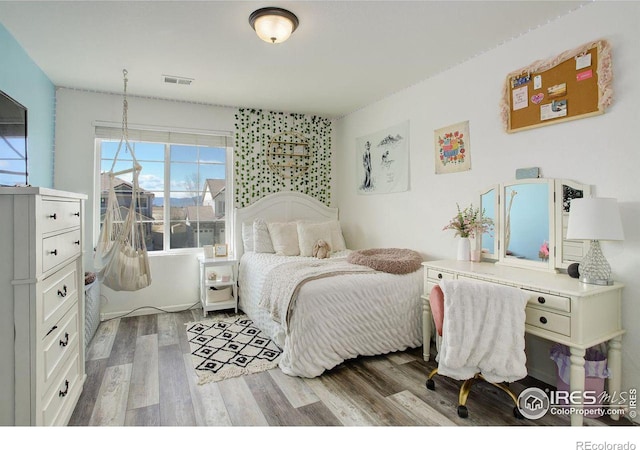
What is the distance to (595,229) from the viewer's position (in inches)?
72.9

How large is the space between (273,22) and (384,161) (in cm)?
208

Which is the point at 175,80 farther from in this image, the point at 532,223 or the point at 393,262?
the point at 532,223

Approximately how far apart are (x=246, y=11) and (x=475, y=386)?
2824 mm

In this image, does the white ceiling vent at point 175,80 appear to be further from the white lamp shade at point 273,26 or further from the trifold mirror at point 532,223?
the trifold mirror at point 532,223

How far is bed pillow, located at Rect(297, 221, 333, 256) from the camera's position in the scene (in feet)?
13.1

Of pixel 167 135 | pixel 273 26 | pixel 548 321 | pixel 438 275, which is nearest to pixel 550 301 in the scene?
pixel 548 321

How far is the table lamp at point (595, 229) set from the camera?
183 centimetres

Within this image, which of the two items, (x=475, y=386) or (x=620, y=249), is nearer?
(x=620, y=249)

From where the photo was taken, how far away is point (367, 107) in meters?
4.21

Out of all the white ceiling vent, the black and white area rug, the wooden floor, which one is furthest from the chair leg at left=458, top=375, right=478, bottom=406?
the white ceiling vent

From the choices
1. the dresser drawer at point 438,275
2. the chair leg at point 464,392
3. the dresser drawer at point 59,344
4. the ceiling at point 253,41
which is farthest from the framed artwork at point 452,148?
the dresser drawer at point 59,344
